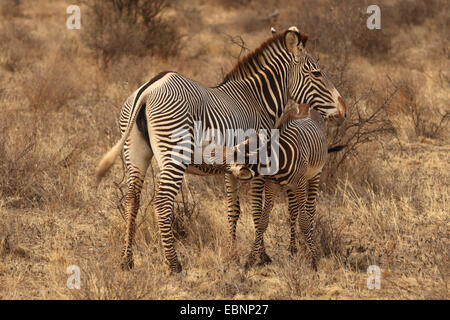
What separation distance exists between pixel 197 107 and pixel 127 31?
27.6 feet

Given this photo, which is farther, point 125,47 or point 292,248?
point 125,47

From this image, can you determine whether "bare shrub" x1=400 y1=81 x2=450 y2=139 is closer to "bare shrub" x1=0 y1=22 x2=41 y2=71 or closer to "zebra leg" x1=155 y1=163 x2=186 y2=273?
"zebra leg" x1=155 y1=163 x2=186 y2=273

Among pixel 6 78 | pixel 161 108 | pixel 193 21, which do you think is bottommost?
pixel 161 108

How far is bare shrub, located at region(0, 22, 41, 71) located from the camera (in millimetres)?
11953

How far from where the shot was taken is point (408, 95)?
975 cm

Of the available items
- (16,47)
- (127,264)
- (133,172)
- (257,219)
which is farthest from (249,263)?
(16,47)

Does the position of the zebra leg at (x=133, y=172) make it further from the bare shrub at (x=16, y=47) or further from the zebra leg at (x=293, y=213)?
the bare shrub at (x=16, y=47)

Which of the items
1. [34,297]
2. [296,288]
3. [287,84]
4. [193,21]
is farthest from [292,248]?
[193,21]

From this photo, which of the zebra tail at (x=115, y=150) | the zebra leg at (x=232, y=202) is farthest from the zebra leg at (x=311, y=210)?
the zebra tail at (x=115, y=150)

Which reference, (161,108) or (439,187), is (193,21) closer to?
(439,187)

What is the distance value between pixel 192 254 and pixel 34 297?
1427mm

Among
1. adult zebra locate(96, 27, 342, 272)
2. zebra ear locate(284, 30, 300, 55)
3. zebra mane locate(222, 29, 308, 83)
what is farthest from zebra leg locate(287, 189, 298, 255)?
zebra ear locate(284, 30, 300, 55)

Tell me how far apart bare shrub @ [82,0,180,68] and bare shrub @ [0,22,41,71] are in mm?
1263
